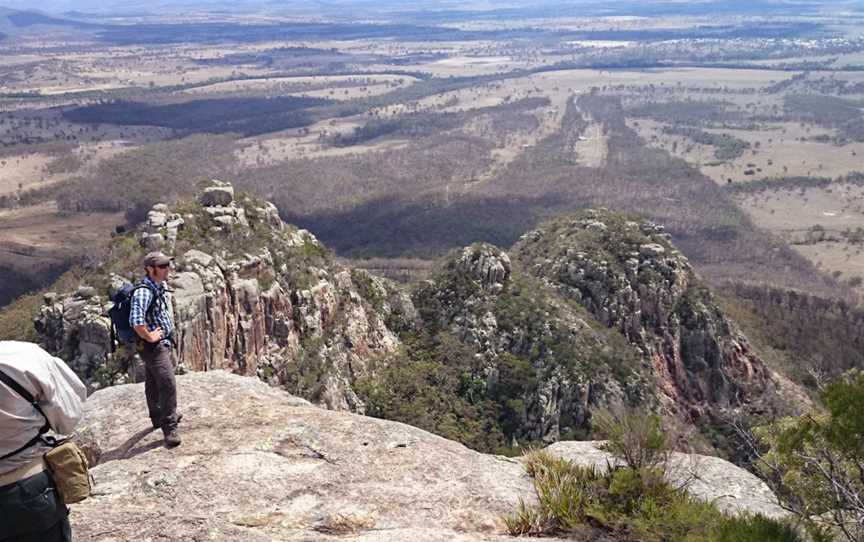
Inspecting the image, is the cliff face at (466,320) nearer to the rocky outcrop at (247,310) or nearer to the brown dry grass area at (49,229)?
the rocky outcrop at (247,310)

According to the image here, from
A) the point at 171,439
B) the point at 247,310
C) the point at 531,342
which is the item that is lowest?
the point at 531,342

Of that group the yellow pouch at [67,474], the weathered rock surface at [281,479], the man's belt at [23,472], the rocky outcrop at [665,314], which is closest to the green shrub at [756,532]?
the weathered rock surface at [281,479]

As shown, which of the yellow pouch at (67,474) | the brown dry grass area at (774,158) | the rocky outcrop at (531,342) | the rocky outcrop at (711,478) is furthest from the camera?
the brown dry grass area at (774,158)

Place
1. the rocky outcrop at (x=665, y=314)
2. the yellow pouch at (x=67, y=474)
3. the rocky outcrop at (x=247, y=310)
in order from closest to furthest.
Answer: the yellow pouch at (x=67, y=474), the rocky outcrop at (x=247, y=310), the rocky outcrop at (x=665, y=314)

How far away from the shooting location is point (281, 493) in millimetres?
10961

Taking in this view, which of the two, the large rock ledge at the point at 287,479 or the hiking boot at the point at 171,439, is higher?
the hiking boot at the point at 171,439

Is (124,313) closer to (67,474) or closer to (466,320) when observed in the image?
(67,474)

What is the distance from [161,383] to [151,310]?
1.34 meters

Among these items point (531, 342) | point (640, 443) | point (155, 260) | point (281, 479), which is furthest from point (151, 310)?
point (531, 342)

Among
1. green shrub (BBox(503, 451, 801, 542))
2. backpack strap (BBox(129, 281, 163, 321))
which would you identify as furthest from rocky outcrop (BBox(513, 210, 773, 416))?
backpack strap (BBox(129, 281, 163, 321))

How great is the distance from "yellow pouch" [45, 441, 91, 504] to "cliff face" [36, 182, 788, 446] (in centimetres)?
1726

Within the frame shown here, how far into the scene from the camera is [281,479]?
1135 centimetres

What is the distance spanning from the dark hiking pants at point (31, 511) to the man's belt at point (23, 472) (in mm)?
36

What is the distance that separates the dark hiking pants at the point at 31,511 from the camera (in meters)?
6.86
